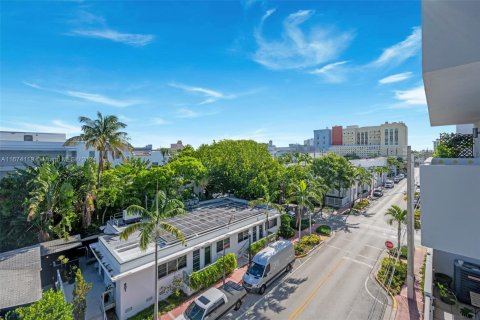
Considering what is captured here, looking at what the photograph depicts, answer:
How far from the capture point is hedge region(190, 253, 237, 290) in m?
16.4

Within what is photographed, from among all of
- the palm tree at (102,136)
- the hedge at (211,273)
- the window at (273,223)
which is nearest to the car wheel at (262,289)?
the hedge at (211,273)

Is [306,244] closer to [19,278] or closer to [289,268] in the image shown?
[289,268]

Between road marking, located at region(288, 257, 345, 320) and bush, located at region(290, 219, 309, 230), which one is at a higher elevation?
bush, located at region(290, 219, 309, 230)

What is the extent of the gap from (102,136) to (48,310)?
21.2 meters

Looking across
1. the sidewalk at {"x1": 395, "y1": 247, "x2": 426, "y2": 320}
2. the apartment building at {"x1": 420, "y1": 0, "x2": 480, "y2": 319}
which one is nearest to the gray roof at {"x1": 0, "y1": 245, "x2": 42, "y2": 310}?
A: the apartment building at {"x1": 420, "y1": 0, "x2": 480, "y2": 319}

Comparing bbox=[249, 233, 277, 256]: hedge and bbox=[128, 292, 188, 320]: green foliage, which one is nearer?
bbox=[128, 292, 188, 320]: green foliage

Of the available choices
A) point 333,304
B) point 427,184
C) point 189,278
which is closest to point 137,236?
point 189,278

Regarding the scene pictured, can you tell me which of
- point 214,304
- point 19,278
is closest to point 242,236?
point 214,304

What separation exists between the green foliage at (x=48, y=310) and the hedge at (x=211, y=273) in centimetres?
763

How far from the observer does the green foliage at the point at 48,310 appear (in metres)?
9.89

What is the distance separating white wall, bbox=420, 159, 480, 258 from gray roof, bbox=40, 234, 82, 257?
23.9m

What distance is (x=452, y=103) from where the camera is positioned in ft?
29.6

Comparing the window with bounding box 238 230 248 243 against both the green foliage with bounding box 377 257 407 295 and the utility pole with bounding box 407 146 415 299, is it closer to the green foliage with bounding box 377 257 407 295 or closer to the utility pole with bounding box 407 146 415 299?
the green foliage with bounding box 377 257 407 295

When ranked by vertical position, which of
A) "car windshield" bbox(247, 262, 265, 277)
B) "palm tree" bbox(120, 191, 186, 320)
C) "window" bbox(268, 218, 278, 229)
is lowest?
"car windshield" bbox(247, 262, 265, 277)
